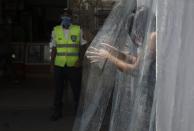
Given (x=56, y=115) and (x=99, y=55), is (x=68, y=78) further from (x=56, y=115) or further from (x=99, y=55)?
(x=99, y=55)

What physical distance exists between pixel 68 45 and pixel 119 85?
470cm

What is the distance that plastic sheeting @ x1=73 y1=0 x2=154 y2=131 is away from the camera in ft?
10.4

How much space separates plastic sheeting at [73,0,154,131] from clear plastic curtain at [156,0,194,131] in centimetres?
22

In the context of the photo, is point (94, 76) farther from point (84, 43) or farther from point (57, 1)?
point (57, 1)

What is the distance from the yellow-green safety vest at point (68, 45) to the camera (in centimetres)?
800

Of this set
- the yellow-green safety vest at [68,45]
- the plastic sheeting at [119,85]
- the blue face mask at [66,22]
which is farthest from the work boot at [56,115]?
the plastic sheeting at [119,85]

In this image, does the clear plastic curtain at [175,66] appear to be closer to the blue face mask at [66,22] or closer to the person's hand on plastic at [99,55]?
the person's hand on plastic at [99,55]

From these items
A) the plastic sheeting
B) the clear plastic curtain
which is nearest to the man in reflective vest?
the plastic sheeting

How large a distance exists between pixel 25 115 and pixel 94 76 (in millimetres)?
5612

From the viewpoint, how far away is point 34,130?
26.0 feet

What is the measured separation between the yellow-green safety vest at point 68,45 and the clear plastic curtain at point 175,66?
16.7 feet

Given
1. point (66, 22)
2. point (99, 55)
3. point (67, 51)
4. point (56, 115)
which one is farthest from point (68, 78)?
point (99, 55)

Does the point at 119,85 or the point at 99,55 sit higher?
the point at 99,55

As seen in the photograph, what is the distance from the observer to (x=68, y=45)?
26.3ft
